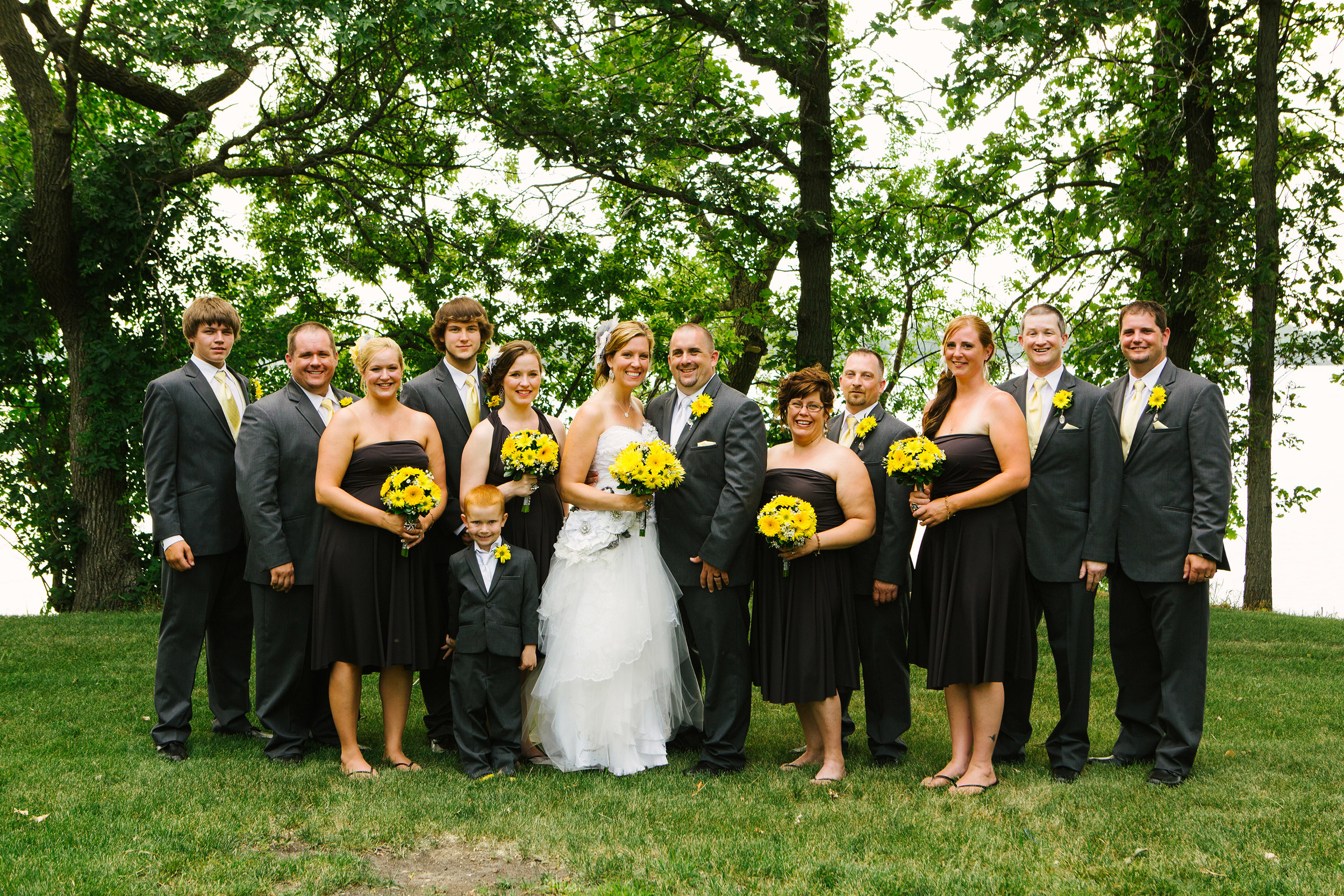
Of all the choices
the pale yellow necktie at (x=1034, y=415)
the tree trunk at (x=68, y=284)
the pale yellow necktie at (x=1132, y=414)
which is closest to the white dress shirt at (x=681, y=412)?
the pale yellow necktie at (x=1034, y=415)

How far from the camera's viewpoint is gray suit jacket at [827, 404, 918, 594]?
603 centimetres

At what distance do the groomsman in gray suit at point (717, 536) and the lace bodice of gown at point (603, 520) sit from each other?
233mm

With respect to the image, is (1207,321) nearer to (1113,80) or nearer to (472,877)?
(1113,80)

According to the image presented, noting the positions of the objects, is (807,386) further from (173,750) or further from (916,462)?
(173,750)

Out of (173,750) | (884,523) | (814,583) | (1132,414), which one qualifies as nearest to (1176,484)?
(1132,414)

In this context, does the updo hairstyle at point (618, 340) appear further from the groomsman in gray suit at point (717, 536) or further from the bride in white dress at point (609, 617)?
the groomsman in gray suit at point (717, 536)

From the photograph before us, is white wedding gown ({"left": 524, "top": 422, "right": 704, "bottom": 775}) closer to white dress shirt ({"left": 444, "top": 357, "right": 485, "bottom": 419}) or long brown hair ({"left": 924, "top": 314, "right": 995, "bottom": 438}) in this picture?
white dress shirt ({"left": 444, "top": 357, "right": 485, "bottom": 419})

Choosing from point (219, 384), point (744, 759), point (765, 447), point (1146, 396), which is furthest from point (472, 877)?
point (1146, 396)

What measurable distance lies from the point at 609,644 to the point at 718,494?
105 centimetres

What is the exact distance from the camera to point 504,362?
6.13 meters

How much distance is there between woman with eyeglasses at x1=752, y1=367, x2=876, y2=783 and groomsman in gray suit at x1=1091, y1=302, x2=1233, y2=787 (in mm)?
1462

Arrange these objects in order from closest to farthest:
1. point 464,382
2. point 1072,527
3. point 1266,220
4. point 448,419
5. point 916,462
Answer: point 916,462, point 1072,527, point 448,419, point 464,382, point 1266,220

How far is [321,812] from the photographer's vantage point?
4.95m

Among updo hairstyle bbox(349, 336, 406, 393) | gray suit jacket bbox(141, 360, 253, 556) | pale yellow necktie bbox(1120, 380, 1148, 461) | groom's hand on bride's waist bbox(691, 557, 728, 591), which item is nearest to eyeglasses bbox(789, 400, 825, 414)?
groom's hand on bride's waist bbox(691, 557, 728, 591)
